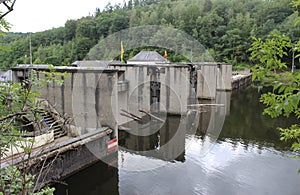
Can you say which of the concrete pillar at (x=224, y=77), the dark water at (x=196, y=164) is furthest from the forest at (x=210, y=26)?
the dark water at (x=196, y=164)

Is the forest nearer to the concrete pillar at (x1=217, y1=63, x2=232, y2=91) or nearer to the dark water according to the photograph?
the concrete pillar at (x1=217, y1=63, x2=232, y2=91)

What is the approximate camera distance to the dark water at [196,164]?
6.05 m

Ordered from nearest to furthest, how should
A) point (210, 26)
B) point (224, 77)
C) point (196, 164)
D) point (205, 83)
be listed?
point (196, 164) → point (205, 83) → point (224, 77) → point (210, 26)

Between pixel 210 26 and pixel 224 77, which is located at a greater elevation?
pixel 210 26

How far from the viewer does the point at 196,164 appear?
7.34 meters

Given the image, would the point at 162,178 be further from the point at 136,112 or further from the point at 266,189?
the point at 136,112

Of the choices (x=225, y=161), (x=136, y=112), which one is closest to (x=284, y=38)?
(x=225, y=161)

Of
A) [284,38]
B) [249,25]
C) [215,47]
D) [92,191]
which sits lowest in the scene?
[92,191]

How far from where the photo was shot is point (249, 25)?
36.2 meters

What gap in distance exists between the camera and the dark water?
605cm

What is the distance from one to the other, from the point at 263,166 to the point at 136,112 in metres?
5.86

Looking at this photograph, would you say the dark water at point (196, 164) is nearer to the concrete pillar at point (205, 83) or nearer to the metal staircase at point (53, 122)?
the metal staircase at point (53, 122)

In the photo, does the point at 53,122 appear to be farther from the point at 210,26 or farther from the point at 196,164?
the point at 210,26

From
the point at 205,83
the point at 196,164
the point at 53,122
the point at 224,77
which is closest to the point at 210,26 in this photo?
the point at 224,77
